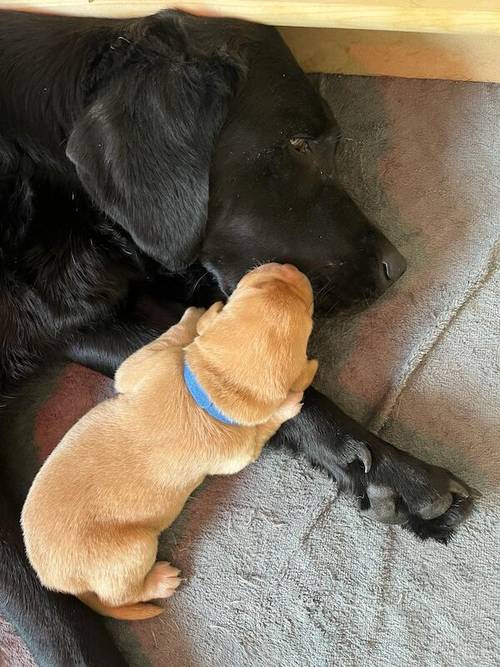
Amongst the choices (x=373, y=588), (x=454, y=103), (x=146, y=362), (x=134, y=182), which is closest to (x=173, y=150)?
(x=134, y=182)

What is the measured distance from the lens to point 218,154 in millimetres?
1269

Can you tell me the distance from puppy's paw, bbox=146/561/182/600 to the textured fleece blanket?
0.03 metres

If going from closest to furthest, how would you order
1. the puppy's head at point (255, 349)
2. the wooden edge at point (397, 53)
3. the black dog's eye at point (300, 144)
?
the puppy's head at point (255, 349)
the black dog's eye at point (300, 144)
the wooden edge at point (397, 53)

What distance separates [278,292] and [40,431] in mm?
691

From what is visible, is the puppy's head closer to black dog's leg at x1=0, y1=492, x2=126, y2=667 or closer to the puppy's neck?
the puppy's neck

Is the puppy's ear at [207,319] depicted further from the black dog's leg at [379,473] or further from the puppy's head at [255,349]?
the black dog's leg at [379,473]

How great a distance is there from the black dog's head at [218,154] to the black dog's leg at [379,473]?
259 millimetres

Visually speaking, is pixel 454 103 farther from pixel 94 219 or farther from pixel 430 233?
pixel 94 219

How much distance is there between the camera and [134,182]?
1.25 m

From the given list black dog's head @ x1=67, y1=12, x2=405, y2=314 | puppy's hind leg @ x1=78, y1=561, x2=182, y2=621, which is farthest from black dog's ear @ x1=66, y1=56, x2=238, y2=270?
puppy's hind leg @ x1=78, y1=561, x2=182, y2=621

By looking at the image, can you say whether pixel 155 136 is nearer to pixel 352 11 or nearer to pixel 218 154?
pixel 218 154

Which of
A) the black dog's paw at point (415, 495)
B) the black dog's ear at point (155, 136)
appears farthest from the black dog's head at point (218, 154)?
the black dog's paw at point (415, 495)

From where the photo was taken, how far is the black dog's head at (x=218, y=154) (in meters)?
1.23

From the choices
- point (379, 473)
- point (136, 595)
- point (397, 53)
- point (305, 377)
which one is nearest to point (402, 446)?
point (379, 473)
